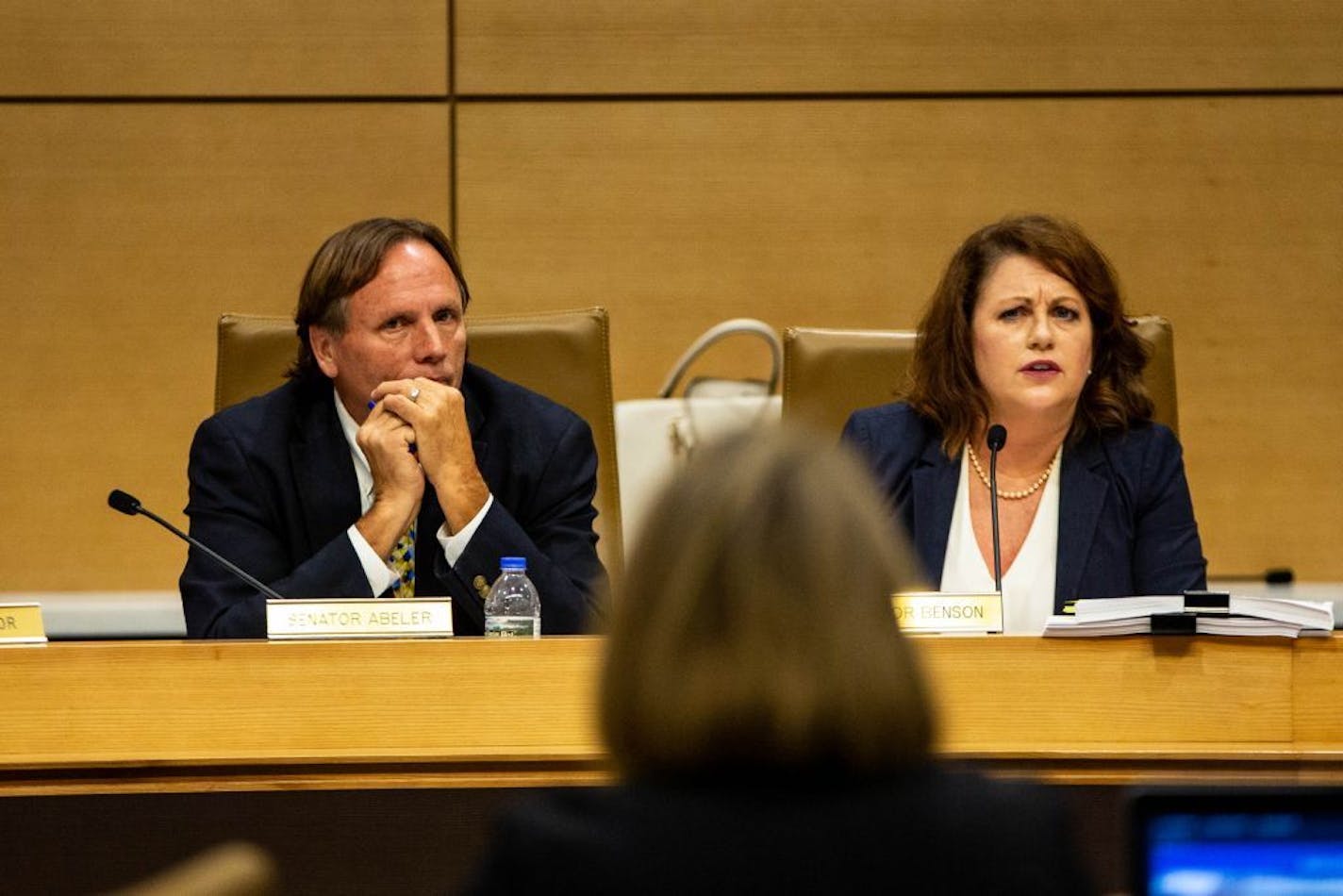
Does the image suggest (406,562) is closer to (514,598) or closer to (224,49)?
(514,598)

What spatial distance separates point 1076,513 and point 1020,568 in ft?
0.42

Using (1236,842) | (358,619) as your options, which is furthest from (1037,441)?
(1236,842)

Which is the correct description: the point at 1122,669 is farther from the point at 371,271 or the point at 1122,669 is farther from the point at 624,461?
the point at 624,461

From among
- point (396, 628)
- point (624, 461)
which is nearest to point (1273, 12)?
point (624, 461)

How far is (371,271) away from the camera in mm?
2838

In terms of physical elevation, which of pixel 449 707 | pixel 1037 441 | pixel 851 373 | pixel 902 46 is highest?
pixel 902 46

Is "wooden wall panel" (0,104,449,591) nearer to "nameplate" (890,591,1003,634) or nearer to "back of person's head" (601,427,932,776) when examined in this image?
"nameplate" (890,591,1003,634)

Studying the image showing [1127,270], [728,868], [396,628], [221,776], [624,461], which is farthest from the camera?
[1127,270]

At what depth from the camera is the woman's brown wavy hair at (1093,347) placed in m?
2.93

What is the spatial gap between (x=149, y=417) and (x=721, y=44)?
5.20 ft

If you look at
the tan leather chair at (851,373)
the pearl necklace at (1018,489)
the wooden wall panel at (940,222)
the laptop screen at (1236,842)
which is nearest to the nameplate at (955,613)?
the pearl necklace at (1018,489)

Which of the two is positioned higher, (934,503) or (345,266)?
(345,266)

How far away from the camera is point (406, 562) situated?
2773 mm

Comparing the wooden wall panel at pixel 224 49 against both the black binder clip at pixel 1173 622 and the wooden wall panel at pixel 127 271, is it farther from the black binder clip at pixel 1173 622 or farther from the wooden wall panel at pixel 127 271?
the black binder clip at pixel 1173 622
